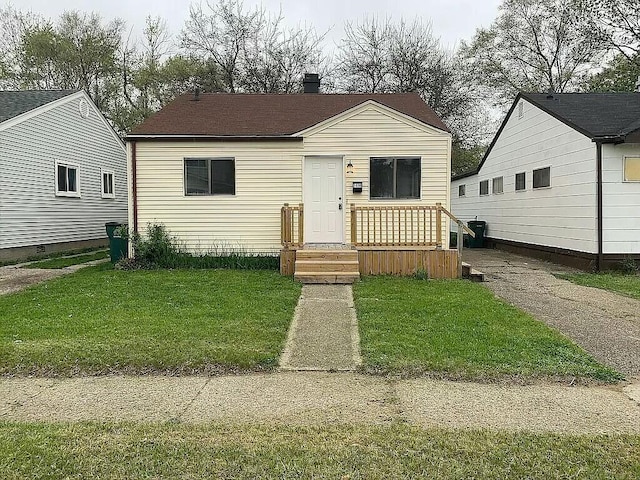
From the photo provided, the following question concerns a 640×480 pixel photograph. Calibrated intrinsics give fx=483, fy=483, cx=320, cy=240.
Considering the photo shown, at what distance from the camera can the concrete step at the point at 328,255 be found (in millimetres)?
9344

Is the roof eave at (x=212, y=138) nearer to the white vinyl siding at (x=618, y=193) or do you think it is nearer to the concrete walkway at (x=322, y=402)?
the white vinyl siding at (x=618, y=193)

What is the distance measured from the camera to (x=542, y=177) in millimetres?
13125

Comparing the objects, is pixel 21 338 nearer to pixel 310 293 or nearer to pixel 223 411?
pixel 223 411

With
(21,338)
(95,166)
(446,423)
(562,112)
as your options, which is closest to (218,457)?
(446,423)

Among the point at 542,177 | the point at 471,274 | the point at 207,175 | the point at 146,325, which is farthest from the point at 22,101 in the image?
the point at 542,177

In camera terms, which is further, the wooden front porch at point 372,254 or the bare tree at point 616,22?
the bare tree at point 616,22

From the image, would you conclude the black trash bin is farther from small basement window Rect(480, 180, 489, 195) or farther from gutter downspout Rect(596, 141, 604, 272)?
small basement window Rect(480, 180, 489, 195)

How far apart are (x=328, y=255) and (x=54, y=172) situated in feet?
33.3

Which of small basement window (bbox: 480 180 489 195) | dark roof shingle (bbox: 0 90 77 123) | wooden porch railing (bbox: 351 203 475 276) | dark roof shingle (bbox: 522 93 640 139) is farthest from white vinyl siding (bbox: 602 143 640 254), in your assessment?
dark roof shingle (bbox: 0 90 77 123)

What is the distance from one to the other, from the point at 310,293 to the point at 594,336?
416 cm

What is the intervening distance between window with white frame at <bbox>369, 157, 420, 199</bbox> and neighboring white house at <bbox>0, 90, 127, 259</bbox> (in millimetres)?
9579

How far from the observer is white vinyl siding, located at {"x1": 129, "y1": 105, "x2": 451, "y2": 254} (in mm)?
10867

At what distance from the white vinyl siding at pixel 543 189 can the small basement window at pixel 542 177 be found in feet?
0.45

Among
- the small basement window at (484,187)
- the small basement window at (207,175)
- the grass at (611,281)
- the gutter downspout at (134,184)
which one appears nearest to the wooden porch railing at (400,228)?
the grass at (611,281)
